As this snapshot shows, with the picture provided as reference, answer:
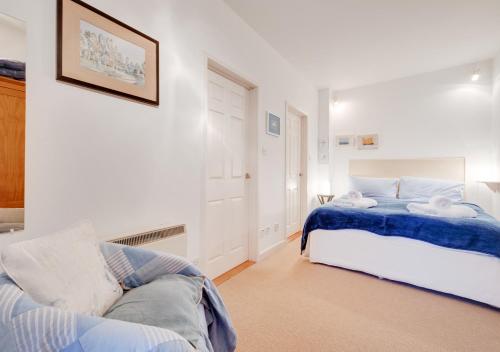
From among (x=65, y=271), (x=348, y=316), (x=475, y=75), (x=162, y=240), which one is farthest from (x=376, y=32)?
(x=65, y=271)

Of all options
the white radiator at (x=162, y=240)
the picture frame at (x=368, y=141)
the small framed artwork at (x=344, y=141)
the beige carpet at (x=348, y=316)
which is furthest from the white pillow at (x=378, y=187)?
the white radiator at (x=162, y=240)

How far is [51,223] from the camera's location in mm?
1229

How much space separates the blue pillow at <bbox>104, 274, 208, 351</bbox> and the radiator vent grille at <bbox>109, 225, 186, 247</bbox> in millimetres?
433

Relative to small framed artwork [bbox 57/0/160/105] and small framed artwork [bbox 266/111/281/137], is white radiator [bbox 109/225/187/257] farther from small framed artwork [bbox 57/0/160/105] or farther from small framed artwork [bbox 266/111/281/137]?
small framed artwork [bbox 266/111/281/137]

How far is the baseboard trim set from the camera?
2934 millimetres

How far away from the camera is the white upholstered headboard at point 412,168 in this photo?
12.5 ft

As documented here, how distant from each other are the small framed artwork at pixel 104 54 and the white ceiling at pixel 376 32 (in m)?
1.23

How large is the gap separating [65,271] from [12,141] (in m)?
0.66

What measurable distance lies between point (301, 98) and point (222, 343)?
3678 mm

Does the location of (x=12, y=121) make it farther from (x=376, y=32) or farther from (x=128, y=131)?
(x=376, y=32)

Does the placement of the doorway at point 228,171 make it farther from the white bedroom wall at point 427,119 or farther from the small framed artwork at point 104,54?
the white bedroom wall at point 427,119

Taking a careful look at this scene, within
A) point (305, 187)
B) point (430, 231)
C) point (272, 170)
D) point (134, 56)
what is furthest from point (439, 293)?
point (134, 56)

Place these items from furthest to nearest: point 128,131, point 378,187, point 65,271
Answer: point 378,187 → point 128,131 → point 65,271

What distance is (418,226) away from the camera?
7.39 feet
